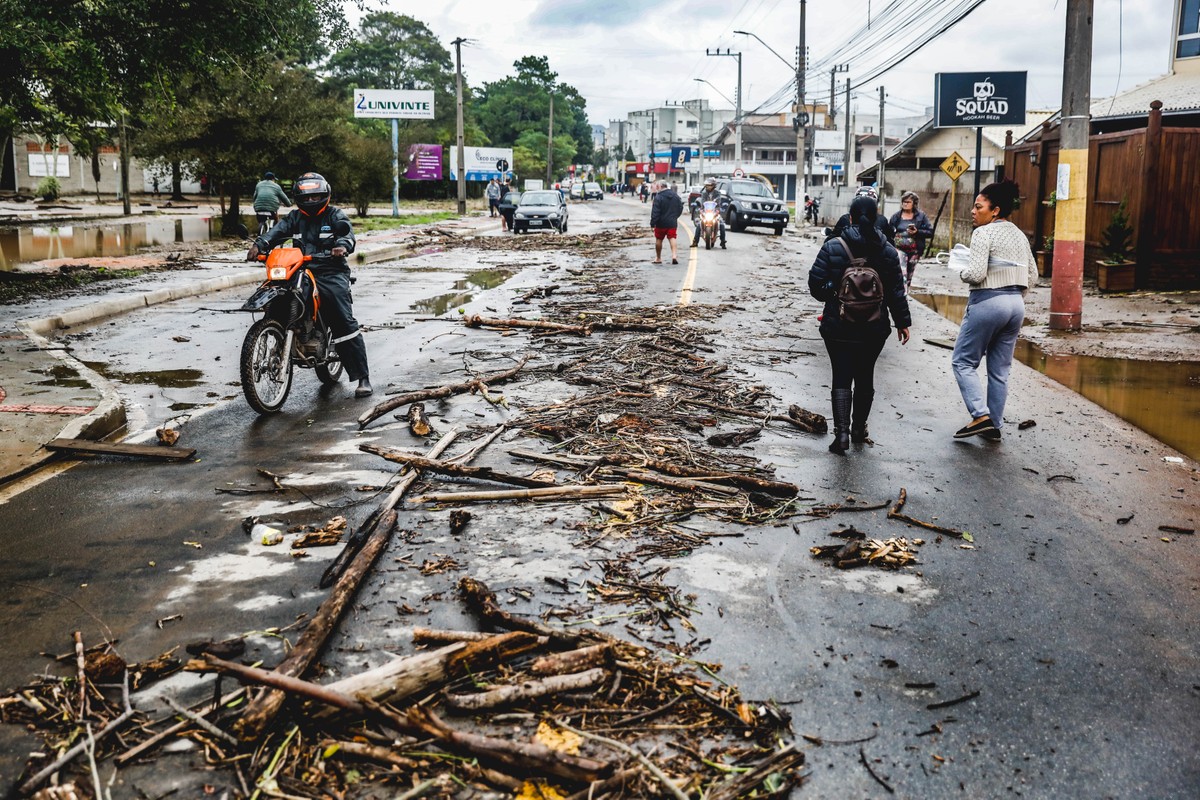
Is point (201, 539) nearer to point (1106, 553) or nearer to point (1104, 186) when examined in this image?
point (1106, 553)

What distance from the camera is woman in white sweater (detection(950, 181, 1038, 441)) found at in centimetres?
774

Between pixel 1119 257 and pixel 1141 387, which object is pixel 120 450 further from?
pixel 1119 257

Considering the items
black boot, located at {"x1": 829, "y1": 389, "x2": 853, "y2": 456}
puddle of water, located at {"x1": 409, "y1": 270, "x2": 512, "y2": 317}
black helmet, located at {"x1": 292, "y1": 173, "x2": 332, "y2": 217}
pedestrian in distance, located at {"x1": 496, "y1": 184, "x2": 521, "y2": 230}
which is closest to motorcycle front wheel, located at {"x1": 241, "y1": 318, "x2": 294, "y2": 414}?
black helmet, located at {"x1": 292, "y1": 173, "x2": 332, "y2": 217}

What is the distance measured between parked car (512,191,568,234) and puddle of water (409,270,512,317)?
51.4 ft

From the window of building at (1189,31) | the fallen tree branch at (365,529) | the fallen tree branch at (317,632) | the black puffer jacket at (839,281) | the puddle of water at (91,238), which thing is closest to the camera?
the fallen tree branch at (317,632)

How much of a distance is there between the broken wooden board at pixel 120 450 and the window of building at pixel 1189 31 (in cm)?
2461

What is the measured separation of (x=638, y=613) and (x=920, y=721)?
4.28 feet

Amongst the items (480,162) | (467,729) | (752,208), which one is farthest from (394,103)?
(467,729)

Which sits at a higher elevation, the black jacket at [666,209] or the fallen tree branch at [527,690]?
the black jacket at [666,209]

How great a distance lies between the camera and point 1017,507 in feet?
20.2

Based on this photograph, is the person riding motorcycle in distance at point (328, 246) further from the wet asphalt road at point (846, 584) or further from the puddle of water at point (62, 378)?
the puddle of water at point (62, 378)

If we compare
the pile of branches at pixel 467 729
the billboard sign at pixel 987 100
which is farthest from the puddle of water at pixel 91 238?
the billboard sign at pixel 987 100

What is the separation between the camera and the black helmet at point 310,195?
8.91 meters

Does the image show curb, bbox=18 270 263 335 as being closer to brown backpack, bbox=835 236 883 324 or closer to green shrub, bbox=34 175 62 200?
brown backpack, bbox=835 236 883 324
